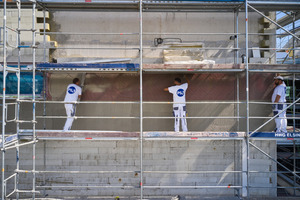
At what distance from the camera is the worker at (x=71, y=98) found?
7.43 m

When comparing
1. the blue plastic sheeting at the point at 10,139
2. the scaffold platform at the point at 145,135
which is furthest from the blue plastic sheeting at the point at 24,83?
the blue plastic sheeting at the point at 10,139

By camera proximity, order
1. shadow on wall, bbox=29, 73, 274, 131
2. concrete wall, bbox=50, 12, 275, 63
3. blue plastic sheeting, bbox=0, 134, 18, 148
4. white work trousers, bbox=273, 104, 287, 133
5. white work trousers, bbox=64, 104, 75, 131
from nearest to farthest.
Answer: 1. blue plastic sheeting, bbox=0, 134, 18, 148
2. white work trousers, bbox=273, 104, 287, 133
3. white work trousers, bbox=64, 104, 75, 131
4. shadow on wall, bbox=29, 73, 274, 131
5. concrete wall, bbox=50, 12, 275, 63

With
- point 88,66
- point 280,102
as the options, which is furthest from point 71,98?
point 280,102

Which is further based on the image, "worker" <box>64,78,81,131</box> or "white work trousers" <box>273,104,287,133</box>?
"worker" <box>64,78,81,131</box>

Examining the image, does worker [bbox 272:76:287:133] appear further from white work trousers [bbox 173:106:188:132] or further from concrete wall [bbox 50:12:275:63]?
white work trousers [bbox 173:106:188:132]

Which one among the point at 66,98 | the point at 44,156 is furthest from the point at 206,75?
the point at 44,156

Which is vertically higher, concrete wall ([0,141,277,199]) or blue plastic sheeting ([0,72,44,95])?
blue plastic sheeting ([0,72,44,95])

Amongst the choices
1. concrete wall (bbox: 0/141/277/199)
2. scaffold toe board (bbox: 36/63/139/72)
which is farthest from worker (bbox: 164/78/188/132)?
scaffold toe board (bbox: 36/63/139/72)

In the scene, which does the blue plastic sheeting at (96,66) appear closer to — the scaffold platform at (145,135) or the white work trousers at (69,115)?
the white work trousers at (69,115)

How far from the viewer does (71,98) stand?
7.51m

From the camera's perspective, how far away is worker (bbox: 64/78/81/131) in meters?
7.43

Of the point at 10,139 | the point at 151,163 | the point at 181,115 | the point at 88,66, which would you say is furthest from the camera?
the point at 151,163

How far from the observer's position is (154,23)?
26.9 ft

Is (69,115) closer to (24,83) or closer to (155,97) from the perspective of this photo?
(24,83)
